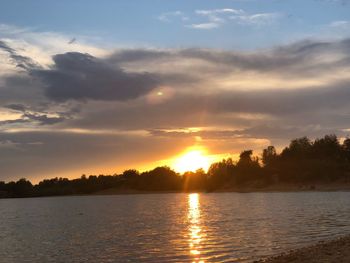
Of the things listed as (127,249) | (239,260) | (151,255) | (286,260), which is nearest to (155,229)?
(127,249)

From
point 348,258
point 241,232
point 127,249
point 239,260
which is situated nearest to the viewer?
point 348,258

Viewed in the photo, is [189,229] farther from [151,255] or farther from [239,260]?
[239,260]

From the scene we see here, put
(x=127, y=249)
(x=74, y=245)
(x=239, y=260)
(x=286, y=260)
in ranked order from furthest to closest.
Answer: (x=74, y=245)
(x=127, y=249)
(x=239, y=260)
(x=286, y=260)

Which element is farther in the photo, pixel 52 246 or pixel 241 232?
pixel 241 232

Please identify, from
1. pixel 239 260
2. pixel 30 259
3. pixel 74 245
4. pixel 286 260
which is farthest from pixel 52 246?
pixel 286 260

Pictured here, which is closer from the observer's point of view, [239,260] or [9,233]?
[239,260]

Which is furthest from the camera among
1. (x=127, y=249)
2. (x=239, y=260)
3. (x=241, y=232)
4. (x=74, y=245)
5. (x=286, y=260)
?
(x=241, y=232)

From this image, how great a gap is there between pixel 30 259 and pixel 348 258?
24.8 m

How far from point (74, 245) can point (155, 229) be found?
14.7m

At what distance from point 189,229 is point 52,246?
17.1 metres

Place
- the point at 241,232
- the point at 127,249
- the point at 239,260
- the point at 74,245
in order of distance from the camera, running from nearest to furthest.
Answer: the point at 239,260 → the point at 127,249 → the point at 74,245 → the point at 241,232

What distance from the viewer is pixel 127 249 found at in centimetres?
4169

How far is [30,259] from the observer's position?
39.2 metres

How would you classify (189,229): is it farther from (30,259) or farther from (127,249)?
(30,259)
